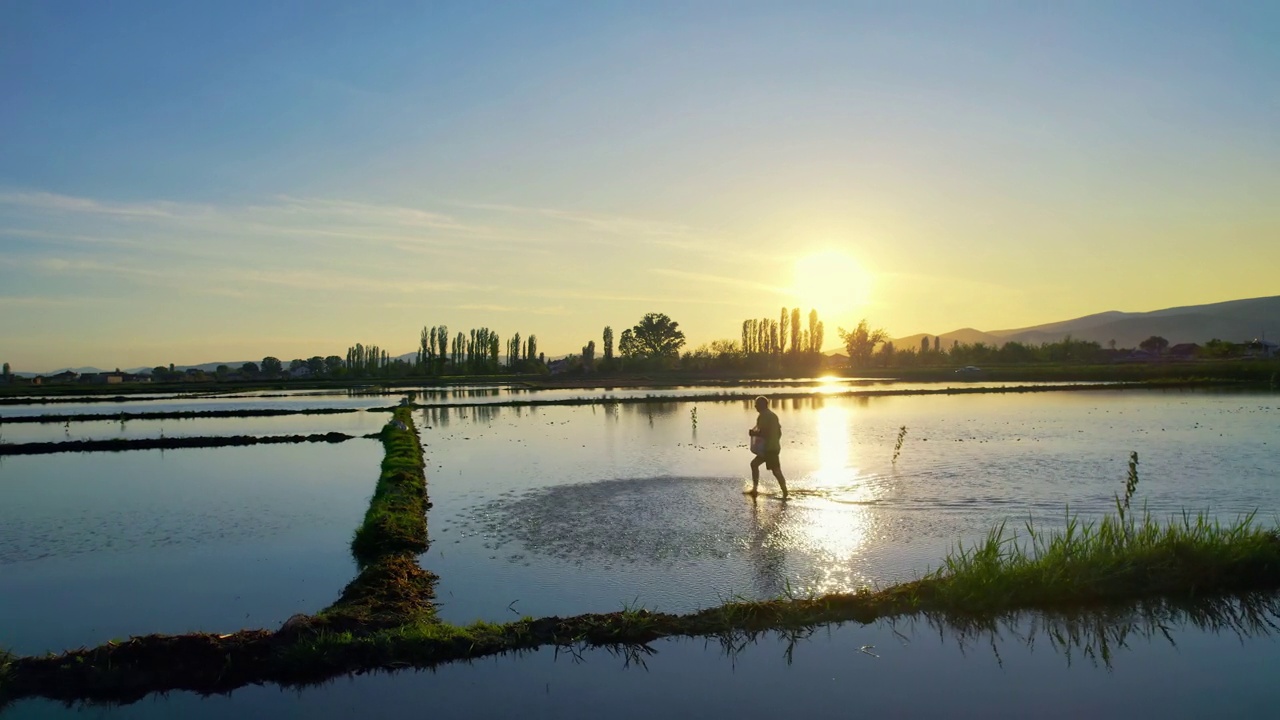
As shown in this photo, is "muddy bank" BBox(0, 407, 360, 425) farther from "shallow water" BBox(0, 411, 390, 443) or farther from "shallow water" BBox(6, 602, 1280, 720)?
"shallow water" BBox(6, 602, 1280, 720)

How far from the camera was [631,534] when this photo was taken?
11203mm

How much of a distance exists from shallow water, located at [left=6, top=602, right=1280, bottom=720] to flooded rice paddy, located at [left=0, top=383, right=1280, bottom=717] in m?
0.03

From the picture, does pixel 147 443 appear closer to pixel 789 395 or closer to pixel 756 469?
pixel 756 469

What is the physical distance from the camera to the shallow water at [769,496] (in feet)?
29.8

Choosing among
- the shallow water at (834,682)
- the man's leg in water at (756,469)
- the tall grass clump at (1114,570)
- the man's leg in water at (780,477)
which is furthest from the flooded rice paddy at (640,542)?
the tall grass clump at (1114,570)

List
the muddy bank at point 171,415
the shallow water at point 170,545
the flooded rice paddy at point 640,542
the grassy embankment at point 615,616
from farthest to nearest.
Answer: the muddy bank at point 171,415 < the shallow water at point 170,545 < the grassy embankment at point 615,616 < the flooded rice paddy at point 640,542

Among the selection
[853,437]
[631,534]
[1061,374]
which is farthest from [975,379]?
[631,534]

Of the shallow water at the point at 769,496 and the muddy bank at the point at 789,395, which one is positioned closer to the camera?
the shallow water at the point at 769,496

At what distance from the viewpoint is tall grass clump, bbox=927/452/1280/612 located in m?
7.85

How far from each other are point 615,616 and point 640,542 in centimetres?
333

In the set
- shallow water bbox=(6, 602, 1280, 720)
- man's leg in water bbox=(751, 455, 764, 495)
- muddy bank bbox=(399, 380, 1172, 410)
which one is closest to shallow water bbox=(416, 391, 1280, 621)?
man's leg in water bbox=(751, 455, 764, 495)

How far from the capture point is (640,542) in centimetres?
1072

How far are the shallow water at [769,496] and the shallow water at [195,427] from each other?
611 cm

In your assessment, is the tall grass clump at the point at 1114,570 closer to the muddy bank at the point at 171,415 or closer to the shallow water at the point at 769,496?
the shallow water at the point at 769,496
